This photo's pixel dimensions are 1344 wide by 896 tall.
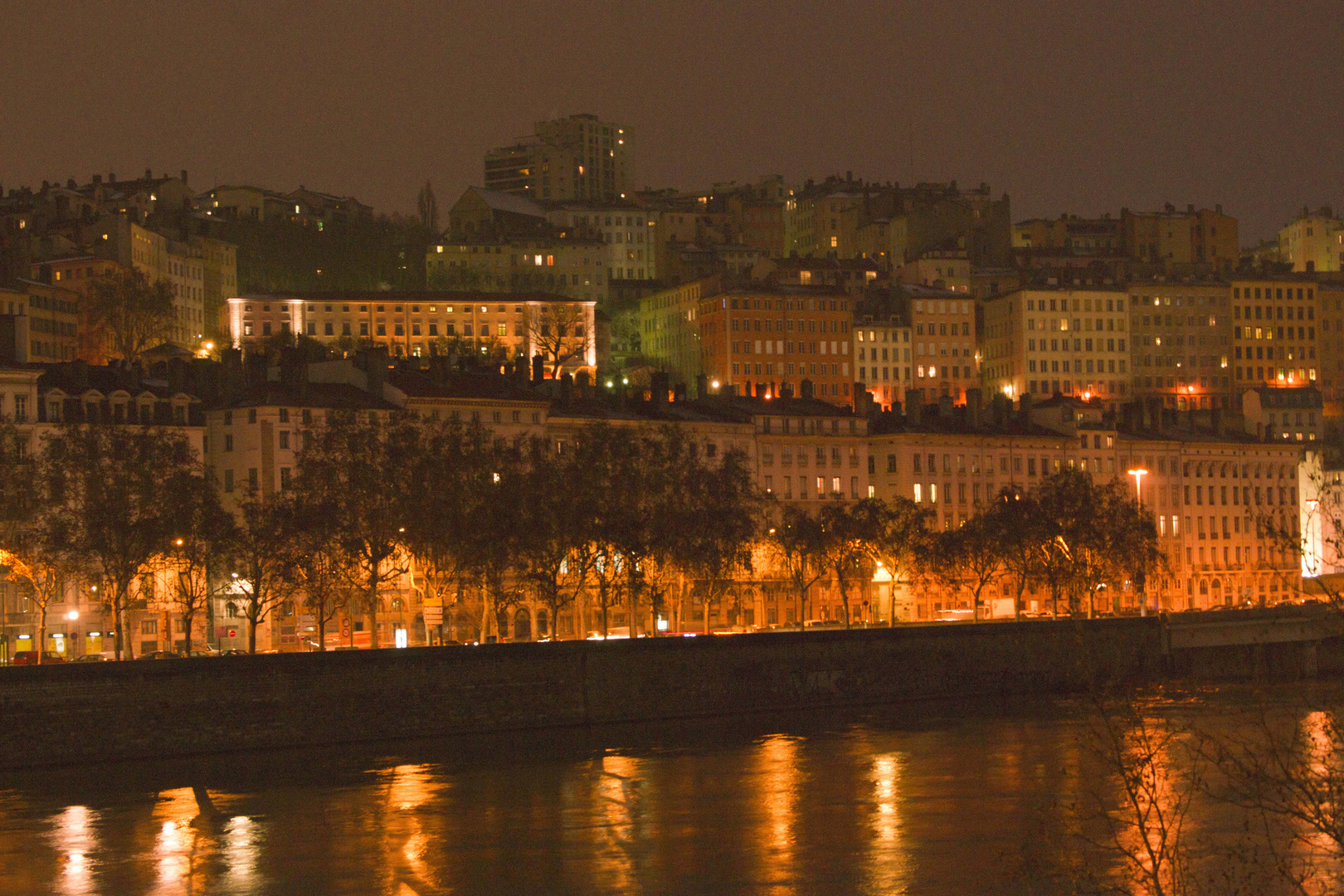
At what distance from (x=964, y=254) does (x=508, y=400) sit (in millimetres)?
94429

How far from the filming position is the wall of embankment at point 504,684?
193 feet

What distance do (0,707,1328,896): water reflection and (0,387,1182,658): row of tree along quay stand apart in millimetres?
12177

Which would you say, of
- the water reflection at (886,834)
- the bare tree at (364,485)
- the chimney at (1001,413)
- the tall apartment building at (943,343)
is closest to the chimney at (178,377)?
the bare tree at (364,485)

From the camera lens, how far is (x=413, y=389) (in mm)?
97938

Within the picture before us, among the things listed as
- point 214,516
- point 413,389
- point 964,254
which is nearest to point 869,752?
point 214,516

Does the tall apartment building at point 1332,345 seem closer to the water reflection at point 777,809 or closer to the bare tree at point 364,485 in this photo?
the bare tree at point 364,485

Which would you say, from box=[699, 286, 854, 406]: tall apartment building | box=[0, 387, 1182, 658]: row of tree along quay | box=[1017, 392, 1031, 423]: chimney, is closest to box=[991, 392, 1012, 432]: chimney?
box=[1017, 392, 1031, 423]: chimney

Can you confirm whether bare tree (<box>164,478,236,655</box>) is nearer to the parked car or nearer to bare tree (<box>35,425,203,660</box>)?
bare tree (<box>35,425,203,660</box>)

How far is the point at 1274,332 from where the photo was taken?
590ft

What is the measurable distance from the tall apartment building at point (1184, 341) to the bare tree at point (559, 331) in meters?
48.7

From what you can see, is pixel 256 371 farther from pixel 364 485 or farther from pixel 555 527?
pixel 555 527

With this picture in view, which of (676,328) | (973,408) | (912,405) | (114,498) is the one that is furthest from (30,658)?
(676,328)

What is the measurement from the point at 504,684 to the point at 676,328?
337 feet

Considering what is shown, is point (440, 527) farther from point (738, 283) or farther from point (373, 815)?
point (738, 283)
